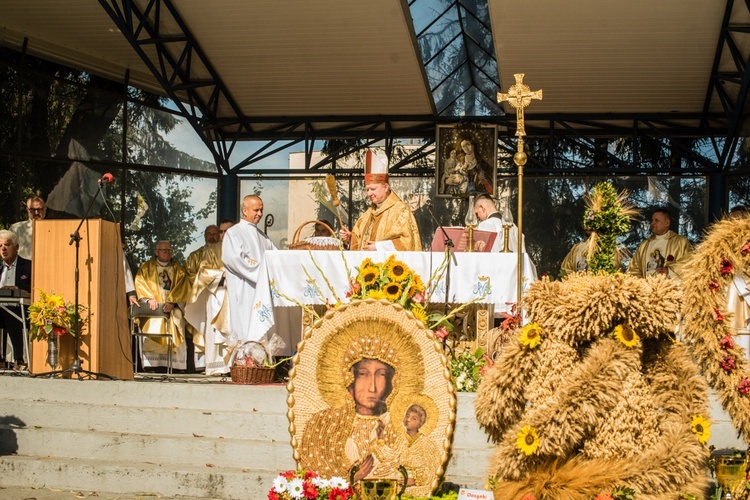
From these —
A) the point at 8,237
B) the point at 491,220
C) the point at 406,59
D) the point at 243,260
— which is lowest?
the point at 243,260

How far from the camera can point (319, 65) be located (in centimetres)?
1519

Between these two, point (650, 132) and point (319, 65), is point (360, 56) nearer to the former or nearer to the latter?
point (319, 65)

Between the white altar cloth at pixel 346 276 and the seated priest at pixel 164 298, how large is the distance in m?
3.52

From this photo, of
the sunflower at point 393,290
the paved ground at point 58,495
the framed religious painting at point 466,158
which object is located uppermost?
the framed religious painting at point 466,158

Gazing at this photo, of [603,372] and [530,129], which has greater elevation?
[530,129]

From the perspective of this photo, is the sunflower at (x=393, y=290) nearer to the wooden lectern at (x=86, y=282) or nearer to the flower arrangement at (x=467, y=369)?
the flower arrangement at (x=467, y=369)

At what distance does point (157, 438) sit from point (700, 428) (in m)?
4.03

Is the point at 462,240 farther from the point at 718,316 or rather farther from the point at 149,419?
the point at 718,316

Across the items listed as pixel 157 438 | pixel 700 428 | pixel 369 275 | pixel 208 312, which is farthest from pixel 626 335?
pixel 208 312

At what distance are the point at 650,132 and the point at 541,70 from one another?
276cm

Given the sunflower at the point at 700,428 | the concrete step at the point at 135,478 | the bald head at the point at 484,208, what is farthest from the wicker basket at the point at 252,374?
the sunflower at the point at 700,428

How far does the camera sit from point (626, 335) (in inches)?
203

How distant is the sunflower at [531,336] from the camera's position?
5250 mm

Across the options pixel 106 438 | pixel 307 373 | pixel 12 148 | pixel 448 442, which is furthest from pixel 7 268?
pixel 448 442
